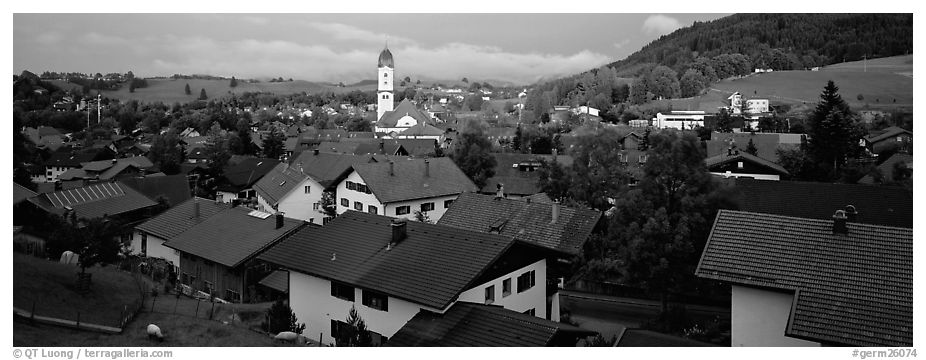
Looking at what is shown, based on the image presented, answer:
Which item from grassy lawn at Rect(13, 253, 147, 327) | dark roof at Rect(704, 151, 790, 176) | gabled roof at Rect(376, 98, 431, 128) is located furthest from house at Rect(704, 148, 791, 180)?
gabled roof at Rect(376, 98, 431, 128)

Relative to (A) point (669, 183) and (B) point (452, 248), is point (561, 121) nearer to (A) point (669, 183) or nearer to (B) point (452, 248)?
(A) point (669, 183)

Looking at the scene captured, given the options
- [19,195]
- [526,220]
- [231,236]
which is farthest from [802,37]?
[19,195]

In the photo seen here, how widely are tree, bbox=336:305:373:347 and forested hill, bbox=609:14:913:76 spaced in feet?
28.3

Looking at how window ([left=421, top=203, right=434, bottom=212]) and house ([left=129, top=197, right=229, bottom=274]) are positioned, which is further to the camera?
window ([left=421, top=203, right=434, bottom=212])

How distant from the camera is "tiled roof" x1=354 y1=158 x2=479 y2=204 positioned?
1989cm

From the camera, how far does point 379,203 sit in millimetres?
19625

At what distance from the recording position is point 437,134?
5184cm

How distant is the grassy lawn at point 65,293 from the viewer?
26.9 feet

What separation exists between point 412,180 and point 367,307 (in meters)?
11.4

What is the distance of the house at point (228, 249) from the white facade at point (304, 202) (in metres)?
6.37

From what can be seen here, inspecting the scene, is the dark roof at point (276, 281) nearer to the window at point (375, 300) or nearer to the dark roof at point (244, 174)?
the window at point (375, 300)

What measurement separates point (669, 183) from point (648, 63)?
161 feet

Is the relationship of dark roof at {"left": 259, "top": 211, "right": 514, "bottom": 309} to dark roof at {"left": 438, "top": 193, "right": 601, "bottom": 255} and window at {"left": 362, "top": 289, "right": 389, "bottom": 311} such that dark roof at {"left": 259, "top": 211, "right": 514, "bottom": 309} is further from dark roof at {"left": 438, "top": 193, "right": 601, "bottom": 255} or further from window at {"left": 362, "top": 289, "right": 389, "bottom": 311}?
dark roof at {"left": 438, "top": 193, "right": 601, "bottom": 255}

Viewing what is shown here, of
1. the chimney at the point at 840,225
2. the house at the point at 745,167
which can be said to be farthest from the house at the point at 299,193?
the chimney at the point at 840,225
